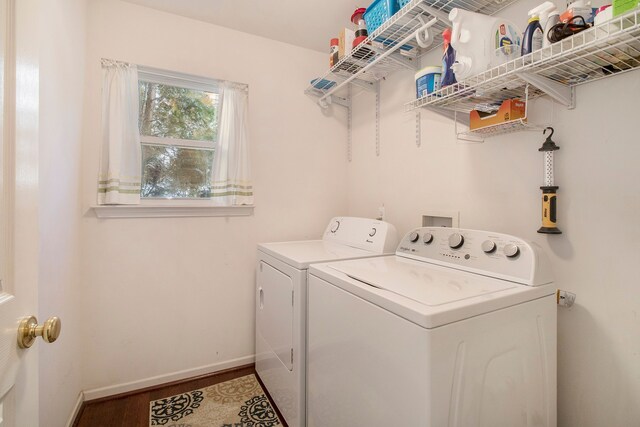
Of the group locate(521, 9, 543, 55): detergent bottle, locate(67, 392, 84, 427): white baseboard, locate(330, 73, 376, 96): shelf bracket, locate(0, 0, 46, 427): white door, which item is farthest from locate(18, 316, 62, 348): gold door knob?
locate(330, 73, 376, 96): shelf bracket

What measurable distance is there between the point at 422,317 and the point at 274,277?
1.12 metres

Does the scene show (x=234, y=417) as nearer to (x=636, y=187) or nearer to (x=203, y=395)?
(x=203, y=395)

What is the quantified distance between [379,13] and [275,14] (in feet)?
2.56

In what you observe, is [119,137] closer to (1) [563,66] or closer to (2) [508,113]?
(2) [508,113]

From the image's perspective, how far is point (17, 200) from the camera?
0.59m

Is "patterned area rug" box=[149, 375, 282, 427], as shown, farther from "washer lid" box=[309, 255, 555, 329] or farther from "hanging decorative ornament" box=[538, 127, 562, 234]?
"hanging decorative ornament" box=[538, 127, 562, 234]

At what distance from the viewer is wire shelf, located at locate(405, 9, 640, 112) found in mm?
802

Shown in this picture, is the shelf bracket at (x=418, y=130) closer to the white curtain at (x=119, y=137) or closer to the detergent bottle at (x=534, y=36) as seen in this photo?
the detergent bottle at (x=534, y=36)

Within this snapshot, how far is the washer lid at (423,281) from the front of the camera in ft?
3.06

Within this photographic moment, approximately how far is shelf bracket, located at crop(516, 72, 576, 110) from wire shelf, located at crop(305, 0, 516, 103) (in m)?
0.50

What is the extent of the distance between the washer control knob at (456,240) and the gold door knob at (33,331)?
1351 millimetres

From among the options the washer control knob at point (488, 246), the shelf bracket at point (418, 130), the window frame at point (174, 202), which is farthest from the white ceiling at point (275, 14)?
the washer control knob at point (488, 246)

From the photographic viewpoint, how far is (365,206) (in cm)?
236

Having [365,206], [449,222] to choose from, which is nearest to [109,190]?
[365,206]
